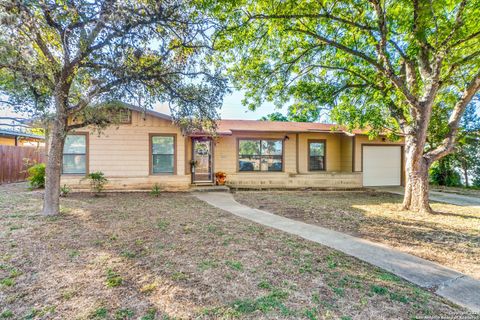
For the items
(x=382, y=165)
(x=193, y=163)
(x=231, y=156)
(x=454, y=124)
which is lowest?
(x=382, y=165)

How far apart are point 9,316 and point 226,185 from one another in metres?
10.3

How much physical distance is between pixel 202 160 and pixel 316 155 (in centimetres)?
646

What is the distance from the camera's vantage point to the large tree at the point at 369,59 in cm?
668

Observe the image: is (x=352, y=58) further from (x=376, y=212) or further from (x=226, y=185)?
(x=226, y=185)

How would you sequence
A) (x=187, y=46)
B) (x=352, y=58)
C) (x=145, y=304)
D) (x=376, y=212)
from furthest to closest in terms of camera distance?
(x=352, y=58)
(x=376, y=212)
(x=187, y=46)
(x=145, y=304)

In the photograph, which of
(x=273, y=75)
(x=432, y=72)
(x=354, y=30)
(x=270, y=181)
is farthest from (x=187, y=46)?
(x=270, y=181)

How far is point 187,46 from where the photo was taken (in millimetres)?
6289

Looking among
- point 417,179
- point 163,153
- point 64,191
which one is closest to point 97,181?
point 64,191

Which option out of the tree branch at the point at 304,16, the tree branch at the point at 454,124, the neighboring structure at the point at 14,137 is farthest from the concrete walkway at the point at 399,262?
the neighboring structure at the point at 14,137

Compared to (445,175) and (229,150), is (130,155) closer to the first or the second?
(229,150)

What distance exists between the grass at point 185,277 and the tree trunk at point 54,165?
28.5 inches

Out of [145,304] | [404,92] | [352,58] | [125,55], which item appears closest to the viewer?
[145,304]

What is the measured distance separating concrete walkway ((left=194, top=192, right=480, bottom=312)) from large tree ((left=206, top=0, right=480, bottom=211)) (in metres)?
4.38

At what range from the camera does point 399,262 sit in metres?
4.11
